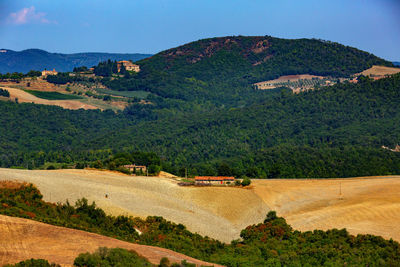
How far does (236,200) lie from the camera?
9694 centimetres

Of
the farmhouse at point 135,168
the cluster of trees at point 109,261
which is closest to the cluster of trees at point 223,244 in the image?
the cluster of trees at point 109,261

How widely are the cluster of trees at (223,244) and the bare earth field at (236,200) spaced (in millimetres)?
5124

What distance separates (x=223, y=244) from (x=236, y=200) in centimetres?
3002

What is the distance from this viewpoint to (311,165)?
133625 mm

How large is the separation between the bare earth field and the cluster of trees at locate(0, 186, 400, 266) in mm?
5124

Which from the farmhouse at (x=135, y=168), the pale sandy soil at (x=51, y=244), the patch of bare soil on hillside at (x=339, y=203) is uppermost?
the pale sandy soil at (x=51, y=244)

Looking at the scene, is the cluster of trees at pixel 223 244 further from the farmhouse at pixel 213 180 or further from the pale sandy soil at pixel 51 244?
the farmhouse at pixel 213 180

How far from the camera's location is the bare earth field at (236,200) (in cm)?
7850

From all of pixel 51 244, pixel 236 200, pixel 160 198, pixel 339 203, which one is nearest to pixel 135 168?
pixel 160 198

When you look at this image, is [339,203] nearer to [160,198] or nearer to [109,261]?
[160,198]

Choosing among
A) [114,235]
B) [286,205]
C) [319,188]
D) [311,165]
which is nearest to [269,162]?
[311,165]

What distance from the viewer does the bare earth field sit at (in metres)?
78.5

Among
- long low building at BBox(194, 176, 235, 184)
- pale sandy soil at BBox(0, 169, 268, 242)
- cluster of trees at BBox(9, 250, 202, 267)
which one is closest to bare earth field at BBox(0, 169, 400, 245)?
pale sandy soil at BBox(0, 169, 268, 242)

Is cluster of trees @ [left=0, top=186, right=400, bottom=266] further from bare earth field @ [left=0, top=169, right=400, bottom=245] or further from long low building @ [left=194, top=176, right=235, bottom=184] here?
long low building @ [left=194, top=176, right=235, bottom=184]
